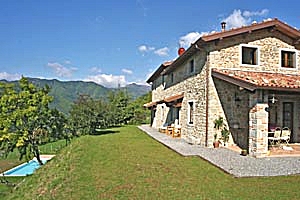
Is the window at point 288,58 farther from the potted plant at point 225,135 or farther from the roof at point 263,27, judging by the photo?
the potted plant at point 225,135

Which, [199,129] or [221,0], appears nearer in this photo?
[199,129]

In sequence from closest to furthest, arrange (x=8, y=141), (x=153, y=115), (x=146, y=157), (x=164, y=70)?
1. (x=146, y=157)
2. (x=8, y=141)
3. (x=164, y=70)
4. (x=153, y=115)

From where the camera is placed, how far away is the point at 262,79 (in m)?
15.6

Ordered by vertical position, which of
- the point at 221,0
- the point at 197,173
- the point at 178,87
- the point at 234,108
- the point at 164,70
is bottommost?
the point at 197,173

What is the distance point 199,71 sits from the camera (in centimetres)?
1897

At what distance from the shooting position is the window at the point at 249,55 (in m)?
18.1

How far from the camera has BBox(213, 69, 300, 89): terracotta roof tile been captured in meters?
14.0

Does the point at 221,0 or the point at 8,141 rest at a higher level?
the point at 221,0

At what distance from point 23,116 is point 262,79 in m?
13.5

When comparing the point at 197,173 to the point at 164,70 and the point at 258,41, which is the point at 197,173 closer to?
the point at 258,41

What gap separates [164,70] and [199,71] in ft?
34.1

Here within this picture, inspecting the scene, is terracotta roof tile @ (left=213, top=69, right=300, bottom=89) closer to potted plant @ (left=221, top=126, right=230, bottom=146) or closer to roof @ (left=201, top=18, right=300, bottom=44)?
roof @ (left=201, top=18, right=300, bottom=44)

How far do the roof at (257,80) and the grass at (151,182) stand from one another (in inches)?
170

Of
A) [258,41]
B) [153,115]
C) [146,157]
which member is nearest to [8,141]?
[146,157]
